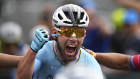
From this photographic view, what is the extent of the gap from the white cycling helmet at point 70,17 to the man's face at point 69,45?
9.1 inches

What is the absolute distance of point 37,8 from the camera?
1473 centimetres

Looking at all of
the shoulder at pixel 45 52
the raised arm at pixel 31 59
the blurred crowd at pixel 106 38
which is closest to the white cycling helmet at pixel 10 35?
the blurred crowd at pixel 106 38

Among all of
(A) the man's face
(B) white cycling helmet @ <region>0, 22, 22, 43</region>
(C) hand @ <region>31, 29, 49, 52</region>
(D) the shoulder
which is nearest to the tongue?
(A) the man's face

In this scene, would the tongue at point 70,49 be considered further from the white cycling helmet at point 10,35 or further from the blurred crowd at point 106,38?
the white cycling helmet at point 10,35

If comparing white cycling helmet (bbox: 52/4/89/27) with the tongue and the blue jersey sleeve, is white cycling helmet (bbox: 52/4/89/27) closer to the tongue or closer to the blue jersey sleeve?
the tongue

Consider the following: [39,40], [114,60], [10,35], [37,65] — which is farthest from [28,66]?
[10,35]

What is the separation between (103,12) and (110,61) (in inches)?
322

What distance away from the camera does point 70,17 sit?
18.5 feet

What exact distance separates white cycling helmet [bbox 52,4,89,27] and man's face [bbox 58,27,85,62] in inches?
9.1

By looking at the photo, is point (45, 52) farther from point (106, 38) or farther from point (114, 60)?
point (106, 38)

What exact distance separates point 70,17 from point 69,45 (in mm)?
465

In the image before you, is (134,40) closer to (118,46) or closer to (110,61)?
(118,46)

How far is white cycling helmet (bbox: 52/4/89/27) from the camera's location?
18.5 ft

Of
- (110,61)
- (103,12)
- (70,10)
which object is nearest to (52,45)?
(70,10)
